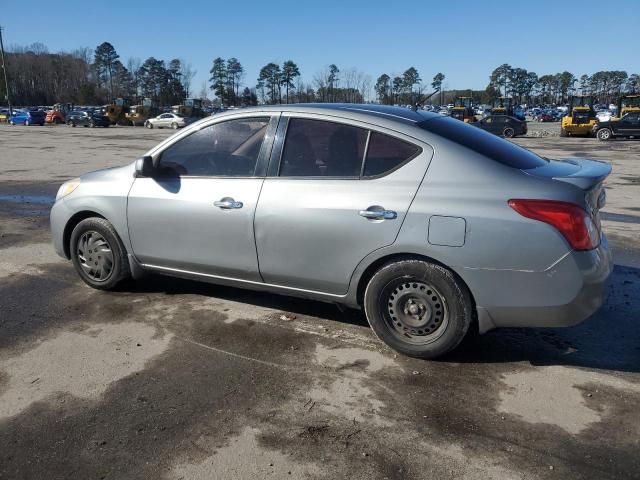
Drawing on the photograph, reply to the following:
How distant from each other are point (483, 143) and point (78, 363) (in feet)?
10.6

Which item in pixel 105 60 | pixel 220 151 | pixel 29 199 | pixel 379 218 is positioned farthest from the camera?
pixel 105 60

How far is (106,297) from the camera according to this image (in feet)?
17.0

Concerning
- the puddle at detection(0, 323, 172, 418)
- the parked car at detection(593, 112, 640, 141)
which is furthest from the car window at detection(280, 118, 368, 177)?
the parked car at detection(593, 112, 640, 141)

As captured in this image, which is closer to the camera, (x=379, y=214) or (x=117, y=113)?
(x=379, y=214)

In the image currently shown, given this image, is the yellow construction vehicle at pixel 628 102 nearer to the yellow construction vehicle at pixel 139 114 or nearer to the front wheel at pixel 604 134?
the front wheel at pixel 604 134

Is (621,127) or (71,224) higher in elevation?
(621,127)

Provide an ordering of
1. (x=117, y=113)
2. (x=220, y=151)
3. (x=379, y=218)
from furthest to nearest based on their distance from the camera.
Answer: (x=117, y=113) < (x=220, y=151) < (x=379, y=218)

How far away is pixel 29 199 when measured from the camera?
10.6m

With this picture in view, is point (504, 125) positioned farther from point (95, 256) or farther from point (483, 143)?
point (95, 256)

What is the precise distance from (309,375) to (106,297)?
2436mm

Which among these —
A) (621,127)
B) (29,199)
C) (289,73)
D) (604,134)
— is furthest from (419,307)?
(289,73)

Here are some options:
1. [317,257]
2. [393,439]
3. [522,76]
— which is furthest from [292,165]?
[522,76]

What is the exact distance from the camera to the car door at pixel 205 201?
4.30 meters

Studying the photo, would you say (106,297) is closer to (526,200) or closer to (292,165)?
(292,165)
